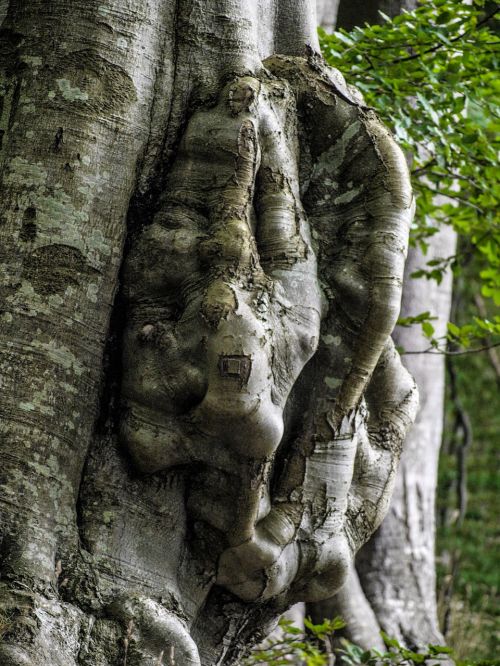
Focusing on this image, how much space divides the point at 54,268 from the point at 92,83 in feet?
1.75

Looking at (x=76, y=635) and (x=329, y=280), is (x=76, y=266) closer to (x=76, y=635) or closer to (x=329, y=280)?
(x=329, y=280)

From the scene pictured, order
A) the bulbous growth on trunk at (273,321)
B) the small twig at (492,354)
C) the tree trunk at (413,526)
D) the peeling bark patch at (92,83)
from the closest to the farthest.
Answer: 1. the bulbous growth on trunk at (273,321)
2. the peeling bark patch at (92,83)
3. the tree trunk at (413,526)
4. the small twig at (492,354)

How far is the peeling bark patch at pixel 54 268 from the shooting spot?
2512 mm

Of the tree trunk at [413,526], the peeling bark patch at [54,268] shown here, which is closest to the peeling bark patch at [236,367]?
the peeling bark patch at [54,268]

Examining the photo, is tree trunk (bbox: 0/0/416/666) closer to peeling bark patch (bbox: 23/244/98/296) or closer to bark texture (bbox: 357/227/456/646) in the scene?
peeling bark patch (bbox: 23/244/98/296)

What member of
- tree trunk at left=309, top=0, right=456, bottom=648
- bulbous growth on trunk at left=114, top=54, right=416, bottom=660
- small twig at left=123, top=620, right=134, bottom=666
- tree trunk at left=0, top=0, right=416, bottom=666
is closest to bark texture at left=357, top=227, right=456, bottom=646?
tree trunk at left=309, top=0, right=456, bottom=648

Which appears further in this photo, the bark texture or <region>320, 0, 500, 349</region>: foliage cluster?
the bark texture

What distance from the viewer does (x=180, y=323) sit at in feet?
8.02

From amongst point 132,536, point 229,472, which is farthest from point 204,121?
point 132,536

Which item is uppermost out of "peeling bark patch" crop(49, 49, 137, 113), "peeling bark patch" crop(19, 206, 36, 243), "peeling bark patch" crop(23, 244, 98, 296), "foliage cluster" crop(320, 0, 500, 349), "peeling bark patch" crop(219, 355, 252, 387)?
"foliage cluster" crop(320, 0, 500, 349)

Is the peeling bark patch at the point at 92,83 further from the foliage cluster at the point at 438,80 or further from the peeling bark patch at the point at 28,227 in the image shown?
the foliage cluster at the point at 438,80

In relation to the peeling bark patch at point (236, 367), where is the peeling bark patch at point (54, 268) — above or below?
above

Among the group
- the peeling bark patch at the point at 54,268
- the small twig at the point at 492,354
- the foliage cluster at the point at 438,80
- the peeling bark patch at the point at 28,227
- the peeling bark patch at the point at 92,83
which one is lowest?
the peeling bark patch at the point at 54,268

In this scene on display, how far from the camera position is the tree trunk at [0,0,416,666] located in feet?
7.79
